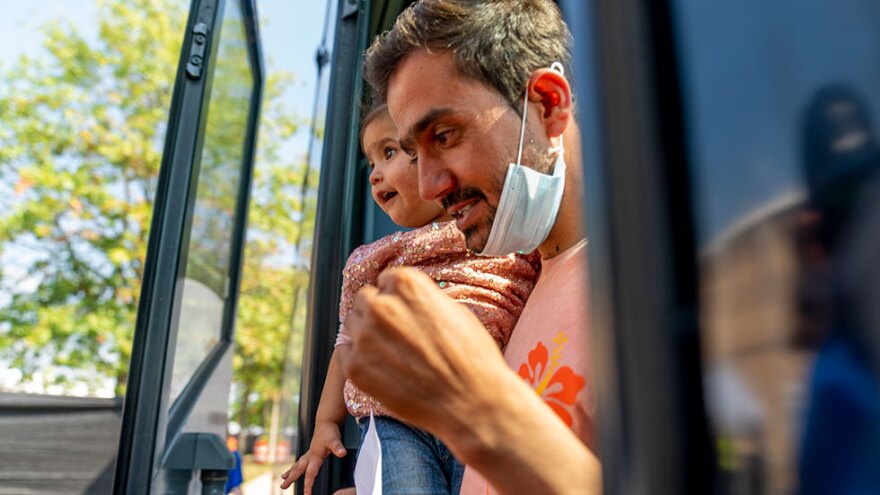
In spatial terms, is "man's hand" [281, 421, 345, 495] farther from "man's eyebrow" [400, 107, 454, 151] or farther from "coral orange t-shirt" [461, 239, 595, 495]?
"man's eyebrow" [400, 107, 454, 151]

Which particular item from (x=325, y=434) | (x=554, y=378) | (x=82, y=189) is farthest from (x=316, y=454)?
(x=82, y=189)

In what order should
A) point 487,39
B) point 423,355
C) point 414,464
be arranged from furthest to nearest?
point 414,464 → point 487,39 → point 423,355

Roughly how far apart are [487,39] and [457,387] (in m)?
0.91

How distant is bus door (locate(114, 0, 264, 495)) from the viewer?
96.3 inches

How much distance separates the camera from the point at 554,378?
1.13 metres

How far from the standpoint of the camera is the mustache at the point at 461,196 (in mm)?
1359

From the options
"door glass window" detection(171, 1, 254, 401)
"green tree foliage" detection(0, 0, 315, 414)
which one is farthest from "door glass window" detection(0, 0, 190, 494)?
"door glass window" detection(171, 1, 254, 401)

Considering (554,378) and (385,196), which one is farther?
(385,196)

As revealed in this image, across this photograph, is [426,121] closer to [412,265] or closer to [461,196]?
[461,196]

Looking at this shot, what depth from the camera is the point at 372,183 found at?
207cm

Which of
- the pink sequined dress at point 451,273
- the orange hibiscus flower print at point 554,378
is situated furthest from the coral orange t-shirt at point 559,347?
the pink sequined dress at point 451,273

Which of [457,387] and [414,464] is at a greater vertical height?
[457,387]

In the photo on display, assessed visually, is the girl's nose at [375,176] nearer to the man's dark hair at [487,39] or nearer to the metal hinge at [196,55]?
the man's dark hair at [487,39]

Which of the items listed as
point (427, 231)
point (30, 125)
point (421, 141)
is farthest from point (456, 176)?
point (30, 125)
